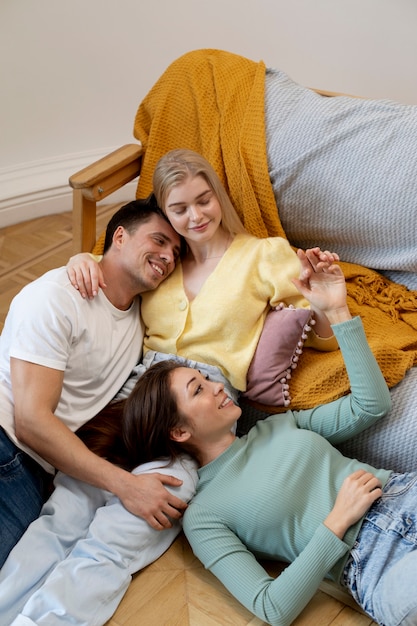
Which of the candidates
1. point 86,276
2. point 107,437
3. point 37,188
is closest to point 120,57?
point 37,188

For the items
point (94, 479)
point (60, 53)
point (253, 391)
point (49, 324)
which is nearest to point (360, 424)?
point (253, 391)

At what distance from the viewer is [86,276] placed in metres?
1.64

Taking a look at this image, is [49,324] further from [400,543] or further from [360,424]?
[400,543]

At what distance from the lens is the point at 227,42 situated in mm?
2904

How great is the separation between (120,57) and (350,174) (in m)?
1.53

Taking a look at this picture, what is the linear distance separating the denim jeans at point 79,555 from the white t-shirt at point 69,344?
13cm

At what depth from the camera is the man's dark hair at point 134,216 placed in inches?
68.1

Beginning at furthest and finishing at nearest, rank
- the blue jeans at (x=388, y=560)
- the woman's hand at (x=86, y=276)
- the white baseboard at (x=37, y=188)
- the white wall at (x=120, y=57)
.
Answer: the white baseboard at (x=37, y=188), the white wall at (x=120, y=57), the woman's hand at (x=86, y=276), the blue jeans at (x=388, y=560)

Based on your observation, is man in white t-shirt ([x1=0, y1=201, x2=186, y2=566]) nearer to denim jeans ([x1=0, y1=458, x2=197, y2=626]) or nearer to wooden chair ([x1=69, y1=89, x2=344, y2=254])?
denim jeans ([x1=0, y1=458, x2=197, y2=626])

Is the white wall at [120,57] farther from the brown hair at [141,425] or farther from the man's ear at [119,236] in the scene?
the brown hair at [141,425]

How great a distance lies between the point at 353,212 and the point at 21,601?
119cm

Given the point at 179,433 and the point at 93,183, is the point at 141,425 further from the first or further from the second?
the point at 93,183

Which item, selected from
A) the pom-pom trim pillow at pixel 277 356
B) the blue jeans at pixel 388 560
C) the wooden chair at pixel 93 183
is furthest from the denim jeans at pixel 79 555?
the wooden chair at pixel 93 183

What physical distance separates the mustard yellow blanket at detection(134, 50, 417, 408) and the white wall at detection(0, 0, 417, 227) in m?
0.81
